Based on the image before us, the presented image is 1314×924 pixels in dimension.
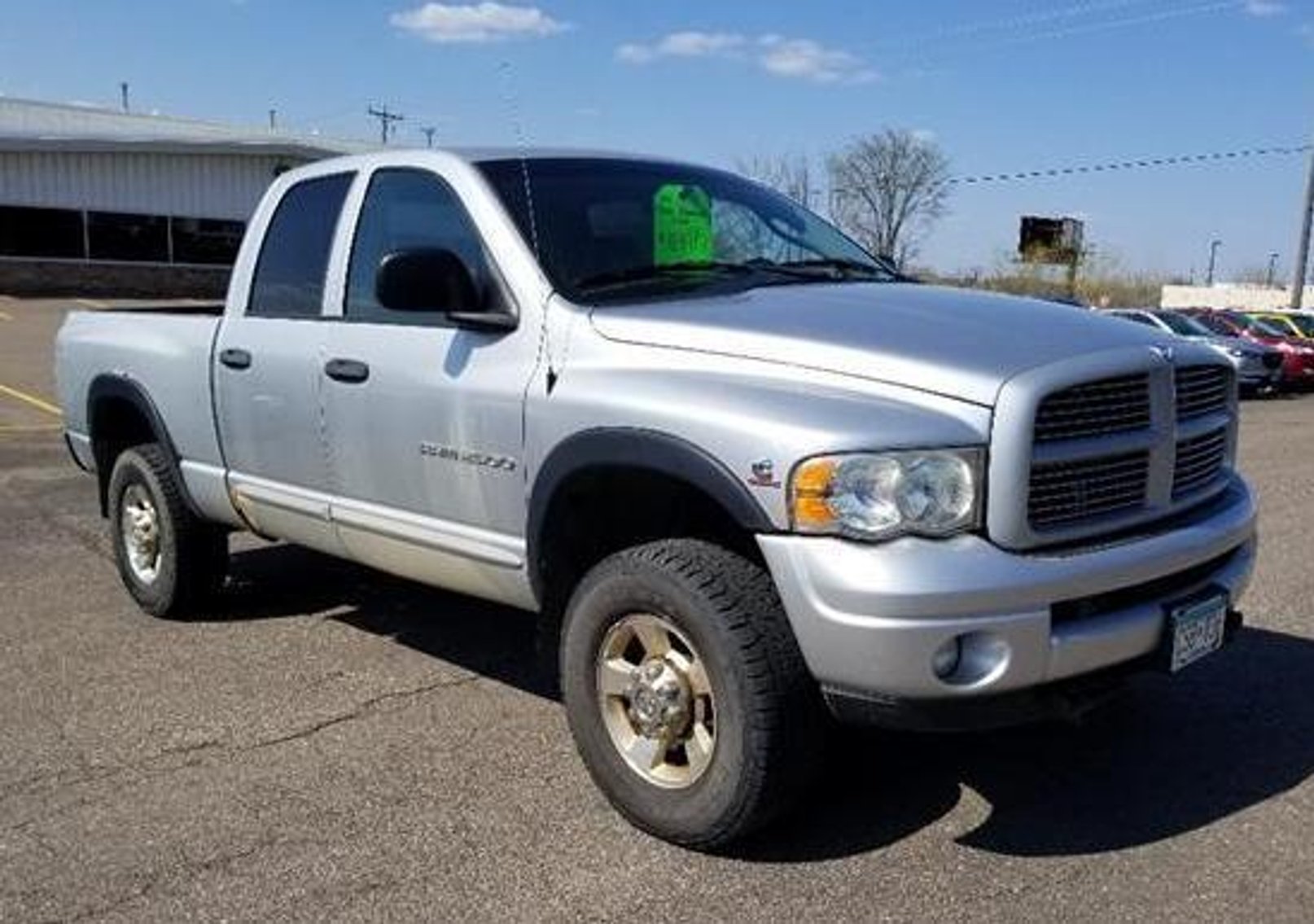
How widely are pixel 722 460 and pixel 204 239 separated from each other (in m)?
40.1

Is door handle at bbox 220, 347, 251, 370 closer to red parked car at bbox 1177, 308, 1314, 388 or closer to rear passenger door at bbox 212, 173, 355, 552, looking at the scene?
rear passenger door at bbox 212, 173, 355, 552

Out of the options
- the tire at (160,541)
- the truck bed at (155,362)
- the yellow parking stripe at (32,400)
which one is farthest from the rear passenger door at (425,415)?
the yellow parking stripe at (32,400)

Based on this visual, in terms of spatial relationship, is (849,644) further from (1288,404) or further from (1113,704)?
(1288,404)

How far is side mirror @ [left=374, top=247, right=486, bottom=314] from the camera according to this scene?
4.40 meters

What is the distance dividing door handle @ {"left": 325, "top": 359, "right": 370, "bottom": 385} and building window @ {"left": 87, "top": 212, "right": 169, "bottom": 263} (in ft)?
121

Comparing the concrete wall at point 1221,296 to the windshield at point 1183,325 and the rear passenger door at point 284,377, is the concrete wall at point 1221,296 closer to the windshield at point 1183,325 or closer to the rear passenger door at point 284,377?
the windshield at point 1183,325

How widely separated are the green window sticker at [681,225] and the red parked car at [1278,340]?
23.4m

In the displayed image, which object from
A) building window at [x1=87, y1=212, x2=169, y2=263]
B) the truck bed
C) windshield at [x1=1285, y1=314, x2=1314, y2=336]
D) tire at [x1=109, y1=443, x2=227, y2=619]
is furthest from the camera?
building window at [x1=87, y1=212, x2=169, y2=263]

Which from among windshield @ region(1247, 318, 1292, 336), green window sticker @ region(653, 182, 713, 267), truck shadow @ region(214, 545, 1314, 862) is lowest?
windshield @ region(1247, 318, 1292, 336)

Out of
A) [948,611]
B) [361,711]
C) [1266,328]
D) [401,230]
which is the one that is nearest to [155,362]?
[401,230]

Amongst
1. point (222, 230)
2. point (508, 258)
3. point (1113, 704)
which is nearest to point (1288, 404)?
point (1113, 704)

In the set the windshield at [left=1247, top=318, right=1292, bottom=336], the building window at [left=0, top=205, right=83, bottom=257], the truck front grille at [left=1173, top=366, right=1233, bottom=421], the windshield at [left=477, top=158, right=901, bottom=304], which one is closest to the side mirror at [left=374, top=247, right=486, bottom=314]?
the windshield at [left=477, top=158, right=901, bottom=304]

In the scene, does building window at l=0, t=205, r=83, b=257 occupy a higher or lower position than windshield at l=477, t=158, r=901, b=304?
lower

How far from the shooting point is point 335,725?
502 cm
